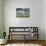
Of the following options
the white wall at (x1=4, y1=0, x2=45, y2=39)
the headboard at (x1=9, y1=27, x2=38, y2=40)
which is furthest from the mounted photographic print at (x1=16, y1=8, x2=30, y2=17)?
the headboard at (x1=9, y1=27, x2=38, y2=40)

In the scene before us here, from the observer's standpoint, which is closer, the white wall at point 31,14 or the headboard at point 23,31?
the headboard at point 23,31

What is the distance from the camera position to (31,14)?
387 cm

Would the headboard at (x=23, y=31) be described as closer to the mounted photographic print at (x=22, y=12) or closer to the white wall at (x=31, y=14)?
the white wall at (x=31, y=14)

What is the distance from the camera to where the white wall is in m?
3.86

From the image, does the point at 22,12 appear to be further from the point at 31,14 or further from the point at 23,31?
the point at 23,31

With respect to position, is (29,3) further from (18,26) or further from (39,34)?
(39,34)

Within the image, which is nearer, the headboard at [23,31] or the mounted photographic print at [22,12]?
the headboard at [23,31]

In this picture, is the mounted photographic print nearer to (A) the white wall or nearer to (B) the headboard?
(A) the white wall

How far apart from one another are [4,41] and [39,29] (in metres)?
1.67

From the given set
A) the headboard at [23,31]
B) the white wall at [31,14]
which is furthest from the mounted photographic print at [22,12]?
the headboard at [23,31]

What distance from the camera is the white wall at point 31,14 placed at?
3.86m

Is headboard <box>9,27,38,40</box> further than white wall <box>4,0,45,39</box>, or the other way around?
white wall <box>4,0,45,39</box>

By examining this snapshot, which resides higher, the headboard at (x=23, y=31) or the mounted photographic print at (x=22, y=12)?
the mounted photographic print at (x=22, y=12)

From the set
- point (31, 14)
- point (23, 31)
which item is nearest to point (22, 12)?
point (31, 14)
